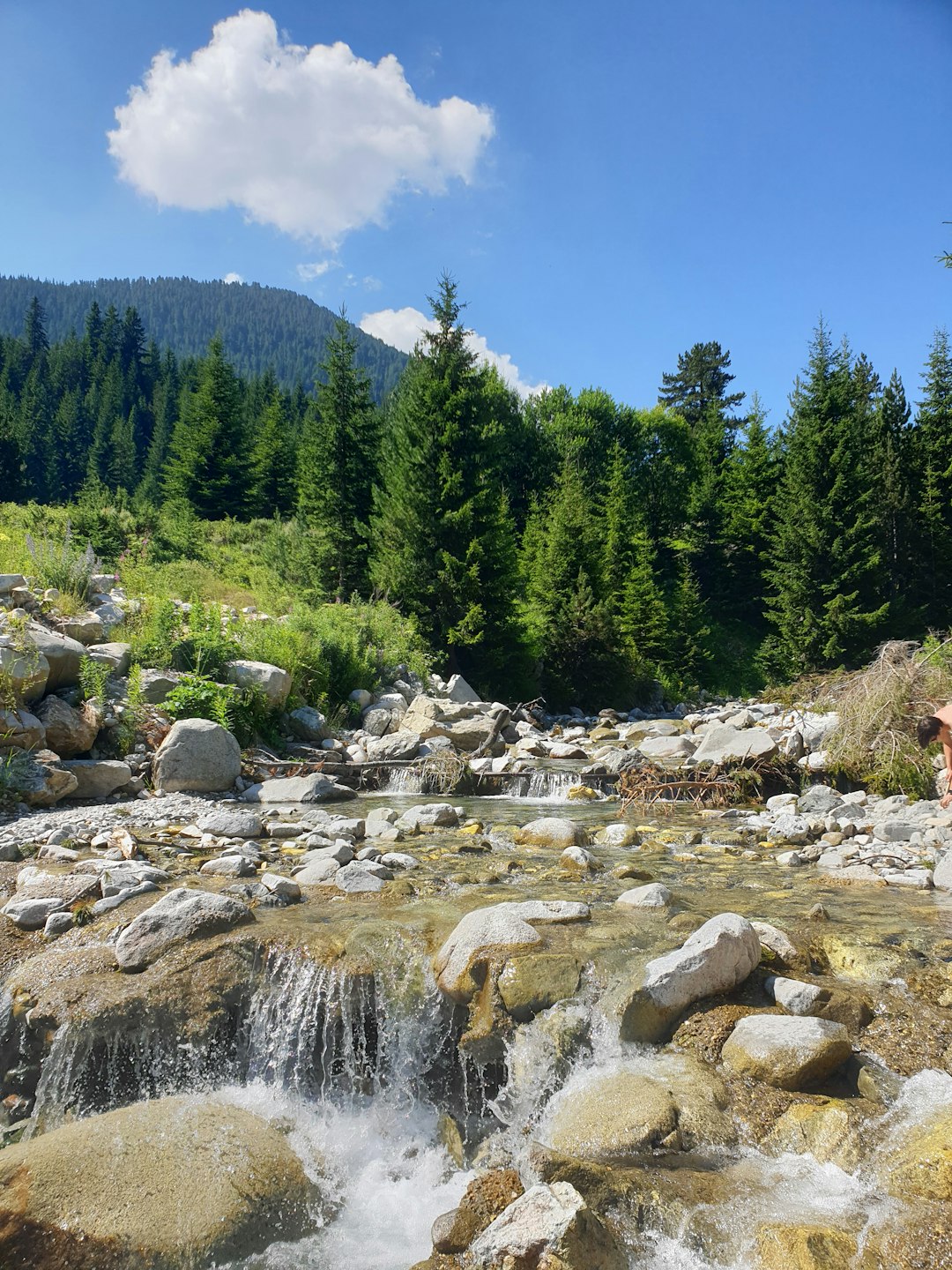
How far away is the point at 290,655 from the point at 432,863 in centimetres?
655

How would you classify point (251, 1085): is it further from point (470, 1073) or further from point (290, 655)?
point (290, 655)

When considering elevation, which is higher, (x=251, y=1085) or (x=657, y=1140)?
(x=657, y=1140)

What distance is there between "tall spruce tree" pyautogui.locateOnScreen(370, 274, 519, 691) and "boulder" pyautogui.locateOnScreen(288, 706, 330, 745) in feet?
27.8

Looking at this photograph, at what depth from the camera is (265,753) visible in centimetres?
1066

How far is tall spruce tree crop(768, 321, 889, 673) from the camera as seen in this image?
25578 mm

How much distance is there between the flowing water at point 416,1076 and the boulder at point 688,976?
148 millimetres

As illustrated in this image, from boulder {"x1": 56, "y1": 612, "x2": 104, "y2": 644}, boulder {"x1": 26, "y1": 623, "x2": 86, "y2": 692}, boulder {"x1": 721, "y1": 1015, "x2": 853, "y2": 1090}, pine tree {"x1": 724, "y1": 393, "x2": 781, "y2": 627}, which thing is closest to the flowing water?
boulder {"x1": 721, "y1": 1015, "x2": 853, "y2": 1090}

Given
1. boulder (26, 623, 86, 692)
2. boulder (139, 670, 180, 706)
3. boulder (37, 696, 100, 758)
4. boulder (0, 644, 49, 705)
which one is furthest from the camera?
boulder (139, 670, 180, 706)

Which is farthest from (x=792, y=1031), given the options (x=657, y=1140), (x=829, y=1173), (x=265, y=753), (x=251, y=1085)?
(x=265, y=753)

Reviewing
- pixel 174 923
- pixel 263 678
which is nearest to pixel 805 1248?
pixel 174 923

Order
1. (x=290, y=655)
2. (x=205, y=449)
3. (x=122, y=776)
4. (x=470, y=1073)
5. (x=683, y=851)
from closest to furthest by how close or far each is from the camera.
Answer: (x=470, y=1073)
(x=683, y=851)
(x=122, y=776)
(x=290, y=655)
(x=205, y=449)

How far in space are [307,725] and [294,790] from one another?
2770mm

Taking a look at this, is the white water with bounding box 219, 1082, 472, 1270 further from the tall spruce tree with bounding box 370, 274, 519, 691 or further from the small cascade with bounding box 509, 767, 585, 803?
the tall spruce tree with bounding box 370, 274, 519, 691

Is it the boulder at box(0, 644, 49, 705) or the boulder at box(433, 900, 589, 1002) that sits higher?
the boulder at box(0, 644, 49, 705)
